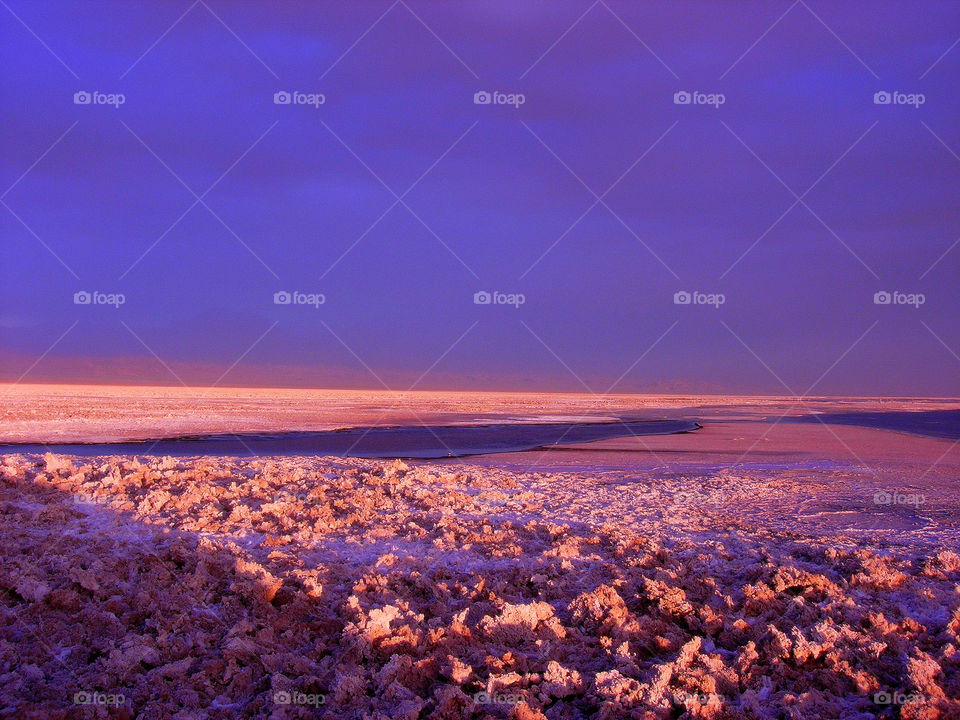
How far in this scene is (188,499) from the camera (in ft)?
25.7

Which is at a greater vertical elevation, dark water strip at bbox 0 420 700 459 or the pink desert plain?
dark water strip at bbox 0 420 700 459

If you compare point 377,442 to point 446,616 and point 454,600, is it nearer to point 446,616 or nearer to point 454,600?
point 454,600

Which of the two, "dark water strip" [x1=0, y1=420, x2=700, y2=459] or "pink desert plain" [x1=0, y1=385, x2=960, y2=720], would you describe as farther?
"dark water strip" [x1=0, y1=420, x2=700, y2=459]

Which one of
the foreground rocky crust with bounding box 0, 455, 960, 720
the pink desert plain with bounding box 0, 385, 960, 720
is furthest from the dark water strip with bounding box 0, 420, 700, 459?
the foreground rocky crust with bounding box 0, 455, 960, 720

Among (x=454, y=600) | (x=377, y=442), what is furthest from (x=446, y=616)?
(x=377, y=442)

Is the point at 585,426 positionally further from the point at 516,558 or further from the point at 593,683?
the point at 593,683

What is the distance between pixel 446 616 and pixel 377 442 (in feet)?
45.0

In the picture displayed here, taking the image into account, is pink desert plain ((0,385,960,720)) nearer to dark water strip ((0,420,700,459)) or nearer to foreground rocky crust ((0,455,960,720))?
foreground rocky crust ((0,455,960,720))

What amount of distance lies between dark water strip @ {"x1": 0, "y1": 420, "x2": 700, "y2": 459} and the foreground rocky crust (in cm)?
796

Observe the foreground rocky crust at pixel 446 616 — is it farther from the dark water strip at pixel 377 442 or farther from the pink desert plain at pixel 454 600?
the dark water strip at pixel 377 442

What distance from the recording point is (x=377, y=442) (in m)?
18.6

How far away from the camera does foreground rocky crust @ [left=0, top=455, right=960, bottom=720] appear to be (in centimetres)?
404

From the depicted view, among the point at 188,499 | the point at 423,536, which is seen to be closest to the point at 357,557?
the point at 423,536

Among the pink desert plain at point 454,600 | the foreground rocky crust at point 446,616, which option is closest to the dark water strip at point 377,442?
the pink desert plain at point 454,600
